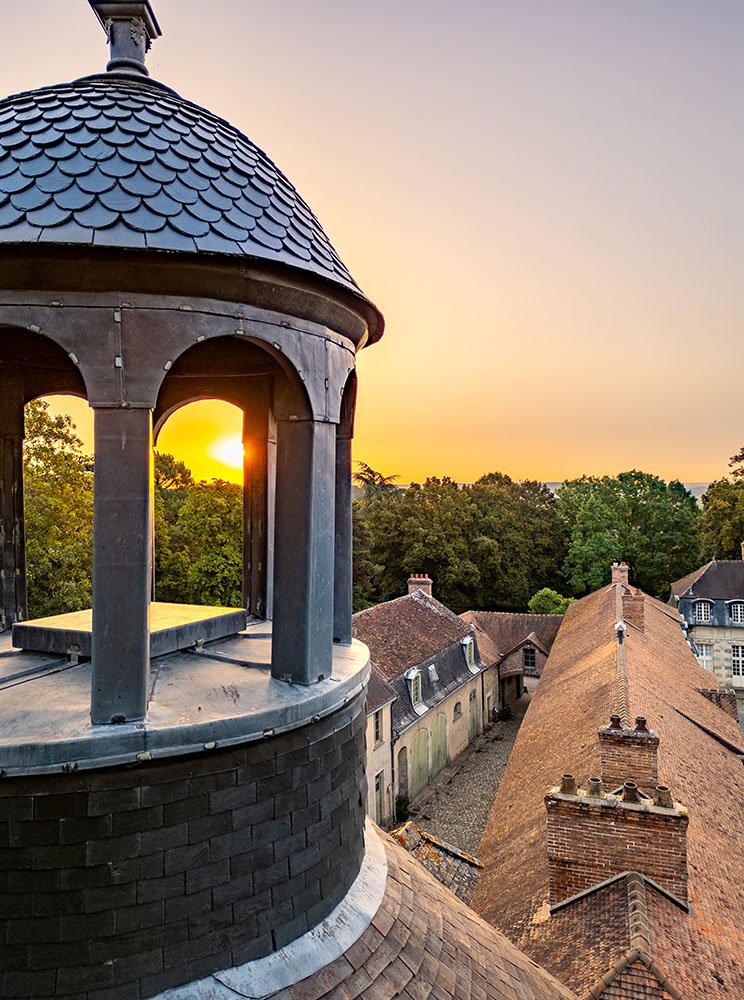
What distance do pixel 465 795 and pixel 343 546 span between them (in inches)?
1053

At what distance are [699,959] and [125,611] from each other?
964 cm

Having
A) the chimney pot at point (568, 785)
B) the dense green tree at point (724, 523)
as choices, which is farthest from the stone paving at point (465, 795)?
the dense green tree at point (724, 523)

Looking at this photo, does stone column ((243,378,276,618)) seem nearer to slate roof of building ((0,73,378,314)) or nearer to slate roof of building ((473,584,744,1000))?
slate roof of building ((0,73,378,314))

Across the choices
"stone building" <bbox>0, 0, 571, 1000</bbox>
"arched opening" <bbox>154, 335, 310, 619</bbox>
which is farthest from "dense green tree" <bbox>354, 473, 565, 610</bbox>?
"stone building" <bbox>0, 0, 571, 1000</bbox>

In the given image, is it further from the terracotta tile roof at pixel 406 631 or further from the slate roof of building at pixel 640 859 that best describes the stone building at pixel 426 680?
the slate roof of building at pixel 640 859

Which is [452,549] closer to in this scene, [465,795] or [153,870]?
[465,795]

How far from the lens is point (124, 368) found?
3.96 meters

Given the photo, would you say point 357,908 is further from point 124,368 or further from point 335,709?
point 124,368

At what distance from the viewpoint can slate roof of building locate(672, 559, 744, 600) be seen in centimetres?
4578

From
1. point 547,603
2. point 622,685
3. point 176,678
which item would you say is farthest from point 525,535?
point 176,678

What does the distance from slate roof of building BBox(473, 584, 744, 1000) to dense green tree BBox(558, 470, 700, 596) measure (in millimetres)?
33989

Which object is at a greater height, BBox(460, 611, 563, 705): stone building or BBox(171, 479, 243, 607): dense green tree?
BBox(171, 479, 243, 607): dense green tree

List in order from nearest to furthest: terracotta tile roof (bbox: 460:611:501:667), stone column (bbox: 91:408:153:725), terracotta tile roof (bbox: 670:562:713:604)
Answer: stone column (bbox: 91:408:153:725)
terracotta tile roof (bbox: 460:611:501:667)
terracotta tile roof (bbox: 670:562:713:604)

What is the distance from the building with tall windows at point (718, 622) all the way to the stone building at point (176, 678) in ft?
149
